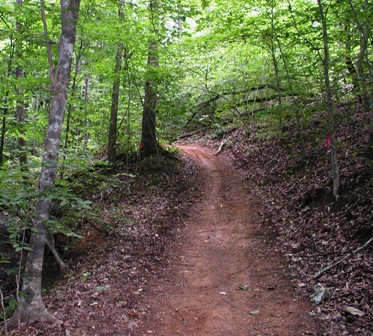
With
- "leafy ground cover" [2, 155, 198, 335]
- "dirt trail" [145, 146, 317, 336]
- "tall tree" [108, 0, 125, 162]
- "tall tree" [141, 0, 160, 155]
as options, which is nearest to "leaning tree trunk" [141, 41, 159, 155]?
"tall tree" [141, 0, 160, 155]

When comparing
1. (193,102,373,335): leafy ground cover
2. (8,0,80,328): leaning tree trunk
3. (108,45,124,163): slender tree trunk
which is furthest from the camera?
(108,45,124,163): slender tree trunk

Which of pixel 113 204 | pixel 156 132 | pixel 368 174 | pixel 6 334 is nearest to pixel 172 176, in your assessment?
pixel 156 132

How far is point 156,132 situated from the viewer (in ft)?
45.6

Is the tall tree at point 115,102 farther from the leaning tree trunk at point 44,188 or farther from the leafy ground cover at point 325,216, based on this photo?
the leafy ground cover at point 325,216

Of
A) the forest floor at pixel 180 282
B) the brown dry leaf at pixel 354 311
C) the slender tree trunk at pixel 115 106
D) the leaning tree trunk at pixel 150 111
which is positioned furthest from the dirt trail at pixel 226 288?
the slender tree trunk at pixel 115 106

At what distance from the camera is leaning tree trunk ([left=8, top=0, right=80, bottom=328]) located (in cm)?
496

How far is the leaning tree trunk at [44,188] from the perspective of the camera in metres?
4.96

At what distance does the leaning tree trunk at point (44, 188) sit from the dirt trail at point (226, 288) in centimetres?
192

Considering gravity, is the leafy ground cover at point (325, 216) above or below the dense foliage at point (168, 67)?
below

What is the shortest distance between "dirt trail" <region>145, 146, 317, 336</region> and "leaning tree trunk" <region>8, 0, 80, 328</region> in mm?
1916

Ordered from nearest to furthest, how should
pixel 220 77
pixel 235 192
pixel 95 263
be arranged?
pixel 95 263
pixel 235 192
pixel 220 77

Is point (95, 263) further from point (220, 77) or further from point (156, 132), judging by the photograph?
point (220, 77)

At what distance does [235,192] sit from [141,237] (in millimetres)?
5389

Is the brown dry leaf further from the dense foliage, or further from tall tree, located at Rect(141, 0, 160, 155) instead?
tall tree, located at Rect(141, 0, 160, 155)
